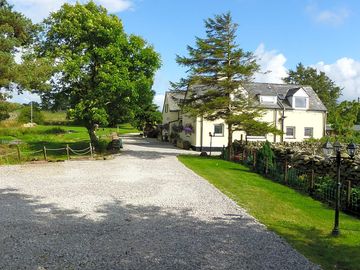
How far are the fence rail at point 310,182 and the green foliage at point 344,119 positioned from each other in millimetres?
25866

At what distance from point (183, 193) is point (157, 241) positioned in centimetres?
598

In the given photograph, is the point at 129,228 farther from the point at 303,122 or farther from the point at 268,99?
the point at 303,122

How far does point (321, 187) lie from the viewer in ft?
48.6

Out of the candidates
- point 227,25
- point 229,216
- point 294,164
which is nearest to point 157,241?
point 229,216

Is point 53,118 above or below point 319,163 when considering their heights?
above

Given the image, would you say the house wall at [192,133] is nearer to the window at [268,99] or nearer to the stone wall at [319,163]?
the window at [268,99]

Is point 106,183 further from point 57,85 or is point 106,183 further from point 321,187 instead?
point 57,85

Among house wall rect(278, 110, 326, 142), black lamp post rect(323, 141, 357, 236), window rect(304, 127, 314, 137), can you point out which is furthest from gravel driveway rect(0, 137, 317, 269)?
window rect(304, 127, 314, 137)

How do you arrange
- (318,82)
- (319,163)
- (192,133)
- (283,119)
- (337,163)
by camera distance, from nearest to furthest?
(337,163) < (319,163) < (192,133) < (283,119) < (318,82)

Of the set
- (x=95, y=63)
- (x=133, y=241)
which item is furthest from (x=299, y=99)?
(x=133, y=241)

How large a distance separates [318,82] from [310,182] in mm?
67610

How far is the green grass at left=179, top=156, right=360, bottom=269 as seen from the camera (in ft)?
27.2

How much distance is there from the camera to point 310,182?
52.5ft

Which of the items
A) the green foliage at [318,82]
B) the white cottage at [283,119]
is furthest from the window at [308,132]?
the green foliage at [318,82]
